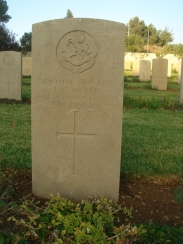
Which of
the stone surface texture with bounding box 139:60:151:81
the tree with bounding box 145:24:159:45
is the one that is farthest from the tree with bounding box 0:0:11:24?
the tree with bounding box 145:24:159:45

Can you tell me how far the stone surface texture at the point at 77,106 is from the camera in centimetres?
306

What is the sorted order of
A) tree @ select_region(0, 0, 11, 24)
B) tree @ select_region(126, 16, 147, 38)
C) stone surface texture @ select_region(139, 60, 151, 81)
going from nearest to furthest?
stone surface texture @ select_region(139, 60, 151, 81) → tree @ select_region(0, 0, 11, 24) → tree @ select_region(126, 16, 147, 38)

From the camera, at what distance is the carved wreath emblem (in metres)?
3.06

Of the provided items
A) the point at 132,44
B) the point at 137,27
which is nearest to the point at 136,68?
the point at 132,44

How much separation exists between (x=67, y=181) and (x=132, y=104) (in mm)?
6448

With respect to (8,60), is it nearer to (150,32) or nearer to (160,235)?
(160,235)

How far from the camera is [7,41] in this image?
27297 mm

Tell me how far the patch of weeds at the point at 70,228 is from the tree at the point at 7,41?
25937 millimetres

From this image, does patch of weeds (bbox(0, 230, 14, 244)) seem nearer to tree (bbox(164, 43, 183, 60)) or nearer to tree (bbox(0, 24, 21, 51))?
tree (bbox(0, 24, 21, 51))

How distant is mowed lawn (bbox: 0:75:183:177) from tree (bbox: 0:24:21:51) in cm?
2041

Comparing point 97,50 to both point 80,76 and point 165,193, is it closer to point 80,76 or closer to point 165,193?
point 80,76

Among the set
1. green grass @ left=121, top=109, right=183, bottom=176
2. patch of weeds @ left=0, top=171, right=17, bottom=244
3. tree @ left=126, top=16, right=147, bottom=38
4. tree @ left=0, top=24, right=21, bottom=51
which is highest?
tree @ left=126, top=16, right=147, bottom=38

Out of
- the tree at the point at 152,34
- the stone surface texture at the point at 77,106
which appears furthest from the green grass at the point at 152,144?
the tree at the point at 152,34

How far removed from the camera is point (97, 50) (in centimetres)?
306
